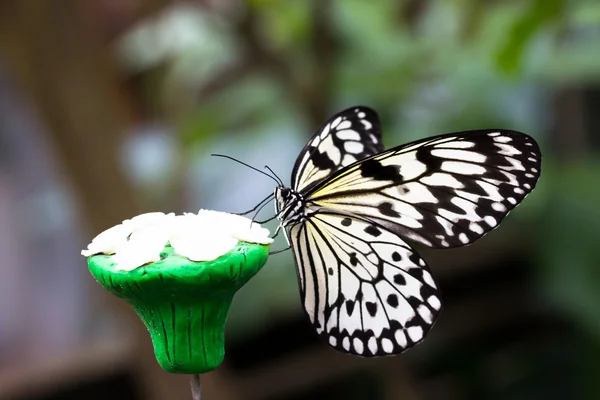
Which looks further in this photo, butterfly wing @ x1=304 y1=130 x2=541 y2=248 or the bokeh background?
the bokeh background

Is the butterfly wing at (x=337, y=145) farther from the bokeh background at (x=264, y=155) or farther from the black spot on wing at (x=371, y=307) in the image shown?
the bokeh background at (x=264, y=155)

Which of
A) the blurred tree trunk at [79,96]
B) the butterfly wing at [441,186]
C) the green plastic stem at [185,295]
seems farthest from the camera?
the blurred tree trunk at [79,96]

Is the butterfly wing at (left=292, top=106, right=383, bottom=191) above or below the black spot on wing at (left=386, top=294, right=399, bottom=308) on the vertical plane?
above

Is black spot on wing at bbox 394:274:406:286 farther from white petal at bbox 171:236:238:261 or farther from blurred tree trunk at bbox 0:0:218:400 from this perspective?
blurred tree trunk at bbox 0:0:218:400

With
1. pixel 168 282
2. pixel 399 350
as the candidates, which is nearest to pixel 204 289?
pixel 168 282

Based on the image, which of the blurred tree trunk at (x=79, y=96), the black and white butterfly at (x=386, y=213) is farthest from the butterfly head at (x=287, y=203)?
the blurred tree trunk at (x=79, y=96)

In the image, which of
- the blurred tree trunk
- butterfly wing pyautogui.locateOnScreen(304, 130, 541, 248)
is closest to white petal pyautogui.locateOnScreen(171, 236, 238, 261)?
butterfly wing pyautogui.locateOnScreen(304, 130, 541, 248)

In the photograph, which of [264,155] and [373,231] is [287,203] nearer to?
[373,231]
